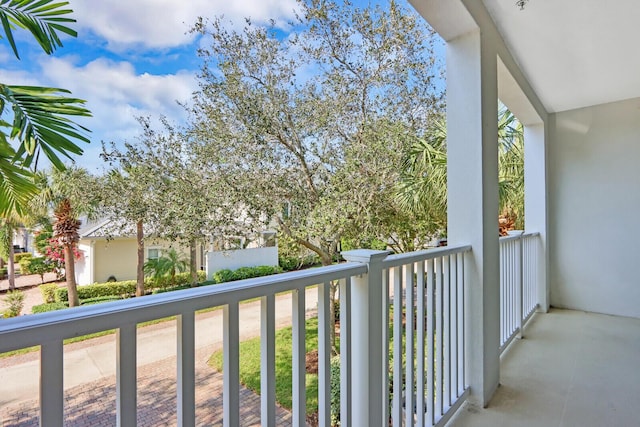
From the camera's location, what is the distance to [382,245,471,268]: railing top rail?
1.40m

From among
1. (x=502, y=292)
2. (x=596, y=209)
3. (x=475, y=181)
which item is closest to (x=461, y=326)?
(x=475, y=181)

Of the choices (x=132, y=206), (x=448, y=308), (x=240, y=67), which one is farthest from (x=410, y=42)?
(x=132, y=206)

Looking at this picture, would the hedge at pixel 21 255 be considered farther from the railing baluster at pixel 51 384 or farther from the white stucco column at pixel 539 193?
the white stucco column at pixel 539 193

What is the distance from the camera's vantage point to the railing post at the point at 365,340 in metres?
1.24

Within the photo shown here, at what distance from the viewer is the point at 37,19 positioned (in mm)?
1109

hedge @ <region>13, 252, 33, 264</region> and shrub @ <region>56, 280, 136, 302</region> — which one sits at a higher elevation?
hedge @ <region>13, 252, 33, 264</region>

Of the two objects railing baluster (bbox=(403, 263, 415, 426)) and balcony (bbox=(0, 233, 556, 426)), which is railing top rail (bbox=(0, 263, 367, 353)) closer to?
balcony (bbox=(0, 233, 556, 426))

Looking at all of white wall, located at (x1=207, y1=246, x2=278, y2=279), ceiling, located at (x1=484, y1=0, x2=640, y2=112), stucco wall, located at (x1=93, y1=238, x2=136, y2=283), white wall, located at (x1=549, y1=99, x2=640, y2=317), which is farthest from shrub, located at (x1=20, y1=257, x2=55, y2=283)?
white wall, located at (x1=549, y1=99, x2=640, y2=317)

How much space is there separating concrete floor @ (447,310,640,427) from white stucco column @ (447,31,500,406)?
17 centimetres

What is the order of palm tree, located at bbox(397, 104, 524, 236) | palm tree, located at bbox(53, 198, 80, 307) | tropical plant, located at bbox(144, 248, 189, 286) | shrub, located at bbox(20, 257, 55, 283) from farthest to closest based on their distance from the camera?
shrub, located at bbox(20, 257, 55, 283)
tropical plant, located at bbox(144, 248, 189, 286)
palm tree, located at bbox(53, 198, 80, 307)
palm tree, located at bbox(397, 104, 524, 236)

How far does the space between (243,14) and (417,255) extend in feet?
18.1

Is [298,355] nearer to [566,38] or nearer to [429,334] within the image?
[429,334]

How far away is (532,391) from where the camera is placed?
7.29 feet

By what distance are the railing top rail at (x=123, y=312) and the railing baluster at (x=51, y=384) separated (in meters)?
0.02
